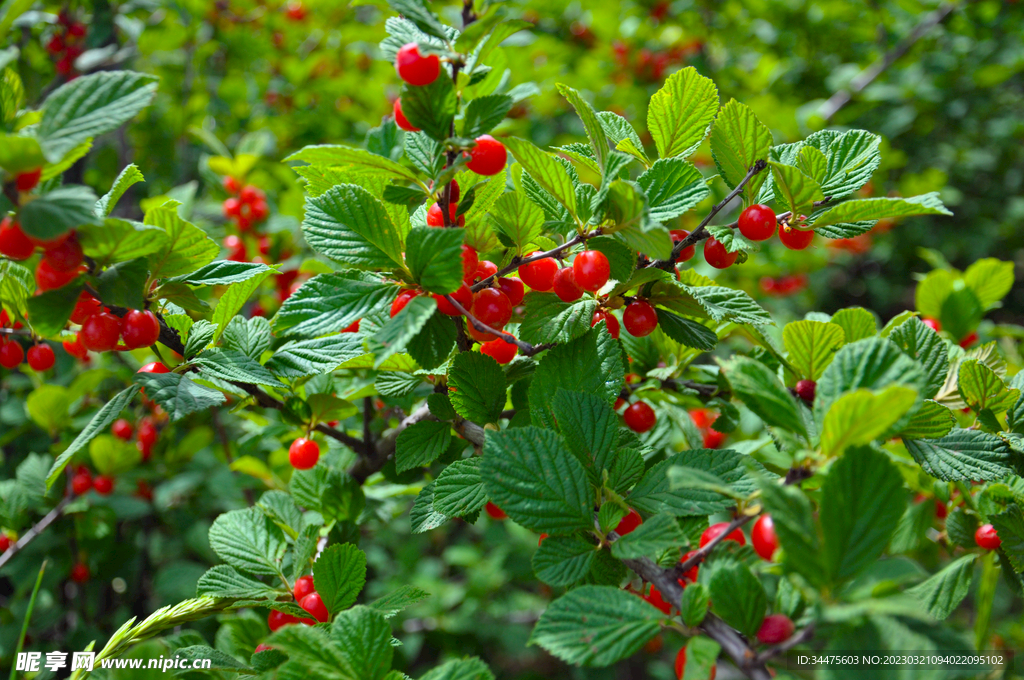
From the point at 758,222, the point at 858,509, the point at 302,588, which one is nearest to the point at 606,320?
the point at 758,222

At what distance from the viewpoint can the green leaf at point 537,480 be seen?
2.97 feet

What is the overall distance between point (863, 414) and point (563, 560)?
1.52ft

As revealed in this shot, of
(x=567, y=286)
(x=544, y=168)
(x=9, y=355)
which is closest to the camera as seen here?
(x=544, y=168)

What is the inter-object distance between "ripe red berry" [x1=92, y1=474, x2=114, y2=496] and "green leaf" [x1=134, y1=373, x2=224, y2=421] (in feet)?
5.22

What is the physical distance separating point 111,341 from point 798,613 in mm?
1138

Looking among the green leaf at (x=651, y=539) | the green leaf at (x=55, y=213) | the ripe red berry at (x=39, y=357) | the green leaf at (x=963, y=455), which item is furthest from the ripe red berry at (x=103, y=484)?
the green leaf at (x=963, y=455)

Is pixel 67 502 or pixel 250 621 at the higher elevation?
pixel 250 621

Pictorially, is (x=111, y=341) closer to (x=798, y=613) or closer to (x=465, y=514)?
(x=465, y=514)

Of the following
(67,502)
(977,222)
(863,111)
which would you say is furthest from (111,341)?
(977,222)

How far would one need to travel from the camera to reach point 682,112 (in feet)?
3.55

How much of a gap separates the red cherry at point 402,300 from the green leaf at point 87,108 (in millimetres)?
432

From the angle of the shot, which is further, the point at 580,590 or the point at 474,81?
the point at 474,81

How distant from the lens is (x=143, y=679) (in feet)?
2.85

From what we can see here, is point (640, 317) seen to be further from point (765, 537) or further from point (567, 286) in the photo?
point (765, 537)
